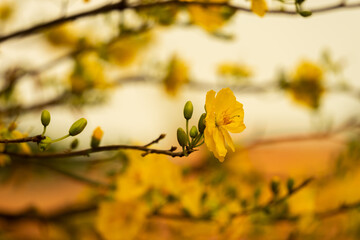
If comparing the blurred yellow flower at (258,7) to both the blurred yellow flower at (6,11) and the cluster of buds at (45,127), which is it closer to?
the cluster of buds at (45,127)

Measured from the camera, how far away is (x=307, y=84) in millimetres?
643

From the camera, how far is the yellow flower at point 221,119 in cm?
23

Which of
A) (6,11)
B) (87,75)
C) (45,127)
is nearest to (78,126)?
(45,127)

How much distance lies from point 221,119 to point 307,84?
17.7 inches

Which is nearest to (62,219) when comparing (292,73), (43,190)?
(292,73)

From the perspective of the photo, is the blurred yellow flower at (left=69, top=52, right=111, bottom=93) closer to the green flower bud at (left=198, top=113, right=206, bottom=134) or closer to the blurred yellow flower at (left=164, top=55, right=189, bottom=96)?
the blurred yellow flower at (left=164, top=55, right=189, bottom=96)

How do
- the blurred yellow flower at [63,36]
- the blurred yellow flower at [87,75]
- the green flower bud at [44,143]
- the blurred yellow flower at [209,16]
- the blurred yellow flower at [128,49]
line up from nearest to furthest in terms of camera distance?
the green flower bud at [44,143] < the blurred yellow flower at [209,16] < the blurred yellow flower at [87,75] < the blurred yellow flower at [128,49] < the blurred yellow flower at [63,36]

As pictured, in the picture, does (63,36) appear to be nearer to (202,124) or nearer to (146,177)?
(146,177)

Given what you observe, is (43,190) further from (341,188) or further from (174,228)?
(341,188)

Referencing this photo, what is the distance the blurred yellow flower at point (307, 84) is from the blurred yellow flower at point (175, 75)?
210 millimetres

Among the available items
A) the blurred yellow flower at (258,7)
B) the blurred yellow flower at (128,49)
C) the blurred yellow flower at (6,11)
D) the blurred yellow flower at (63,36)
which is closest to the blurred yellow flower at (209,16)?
the blurred yellow flower at (258,7)

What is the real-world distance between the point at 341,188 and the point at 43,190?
4.03ft

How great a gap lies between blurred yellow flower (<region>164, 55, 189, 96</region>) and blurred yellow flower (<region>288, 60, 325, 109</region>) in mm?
210

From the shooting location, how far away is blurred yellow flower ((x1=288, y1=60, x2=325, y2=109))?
2.10ft
